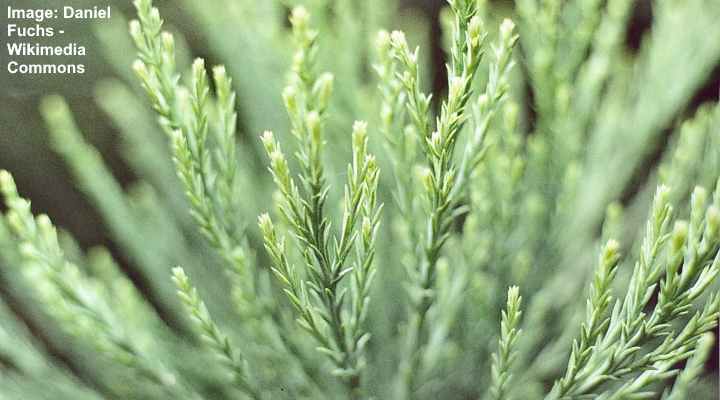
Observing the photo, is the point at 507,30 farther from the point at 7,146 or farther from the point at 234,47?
the point at 7,146

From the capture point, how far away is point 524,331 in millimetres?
529

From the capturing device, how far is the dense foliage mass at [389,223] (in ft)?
1.12

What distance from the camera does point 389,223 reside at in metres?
0.60

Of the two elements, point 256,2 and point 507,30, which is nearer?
point 507,30

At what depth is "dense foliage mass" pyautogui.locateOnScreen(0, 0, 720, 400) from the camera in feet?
1.12

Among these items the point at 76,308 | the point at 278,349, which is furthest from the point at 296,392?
the point at 76,308

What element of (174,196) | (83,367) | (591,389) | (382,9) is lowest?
(591,389)

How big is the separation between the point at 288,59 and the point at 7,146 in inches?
15.2

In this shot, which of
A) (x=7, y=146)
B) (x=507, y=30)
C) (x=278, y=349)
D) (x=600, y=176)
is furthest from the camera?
(x=7, y=146)

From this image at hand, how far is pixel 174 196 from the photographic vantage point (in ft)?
2.09

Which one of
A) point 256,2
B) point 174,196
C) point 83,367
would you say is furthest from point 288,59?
point 83,367

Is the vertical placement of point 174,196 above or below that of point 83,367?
above

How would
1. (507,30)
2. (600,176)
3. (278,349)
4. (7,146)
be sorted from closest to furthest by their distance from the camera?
(507,30) < (278,349) < (600,176) < (7,146)

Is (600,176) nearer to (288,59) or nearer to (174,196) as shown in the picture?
(288,59)
